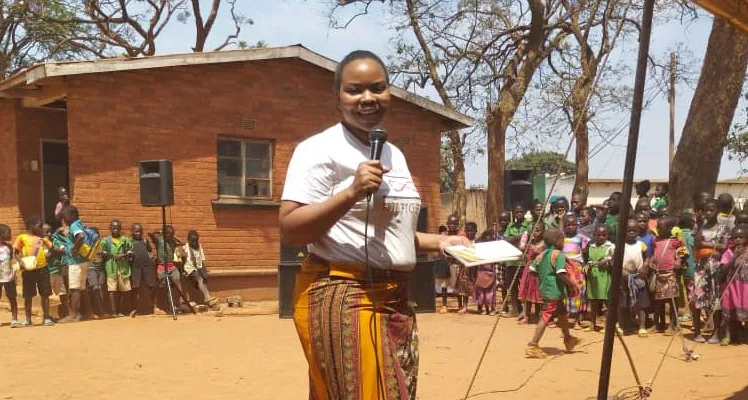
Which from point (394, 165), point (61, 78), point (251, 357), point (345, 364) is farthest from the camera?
point (61, 78)

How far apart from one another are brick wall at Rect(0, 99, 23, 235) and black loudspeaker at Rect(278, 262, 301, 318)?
192 inches

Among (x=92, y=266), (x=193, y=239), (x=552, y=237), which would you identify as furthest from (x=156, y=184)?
(x=552, y=237)

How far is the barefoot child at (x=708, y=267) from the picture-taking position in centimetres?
804

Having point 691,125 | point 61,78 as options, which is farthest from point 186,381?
point 691,125

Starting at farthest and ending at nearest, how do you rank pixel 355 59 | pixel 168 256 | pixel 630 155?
pixel 168 256, pixel 630 155, pixel 355 59

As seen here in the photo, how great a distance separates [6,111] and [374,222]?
39.4ft

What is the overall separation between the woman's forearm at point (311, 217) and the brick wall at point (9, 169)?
11557 mm

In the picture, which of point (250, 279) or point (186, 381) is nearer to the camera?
point (186, 381)

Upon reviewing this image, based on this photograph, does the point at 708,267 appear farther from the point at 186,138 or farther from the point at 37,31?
the point at 37,31

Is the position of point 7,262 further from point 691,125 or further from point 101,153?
point 691,125

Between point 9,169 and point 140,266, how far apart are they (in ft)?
10.8

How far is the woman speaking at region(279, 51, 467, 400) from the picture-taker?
2.15 meters

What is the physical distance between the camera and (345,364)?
2174 millimetres

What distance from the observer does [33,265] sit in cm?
988
